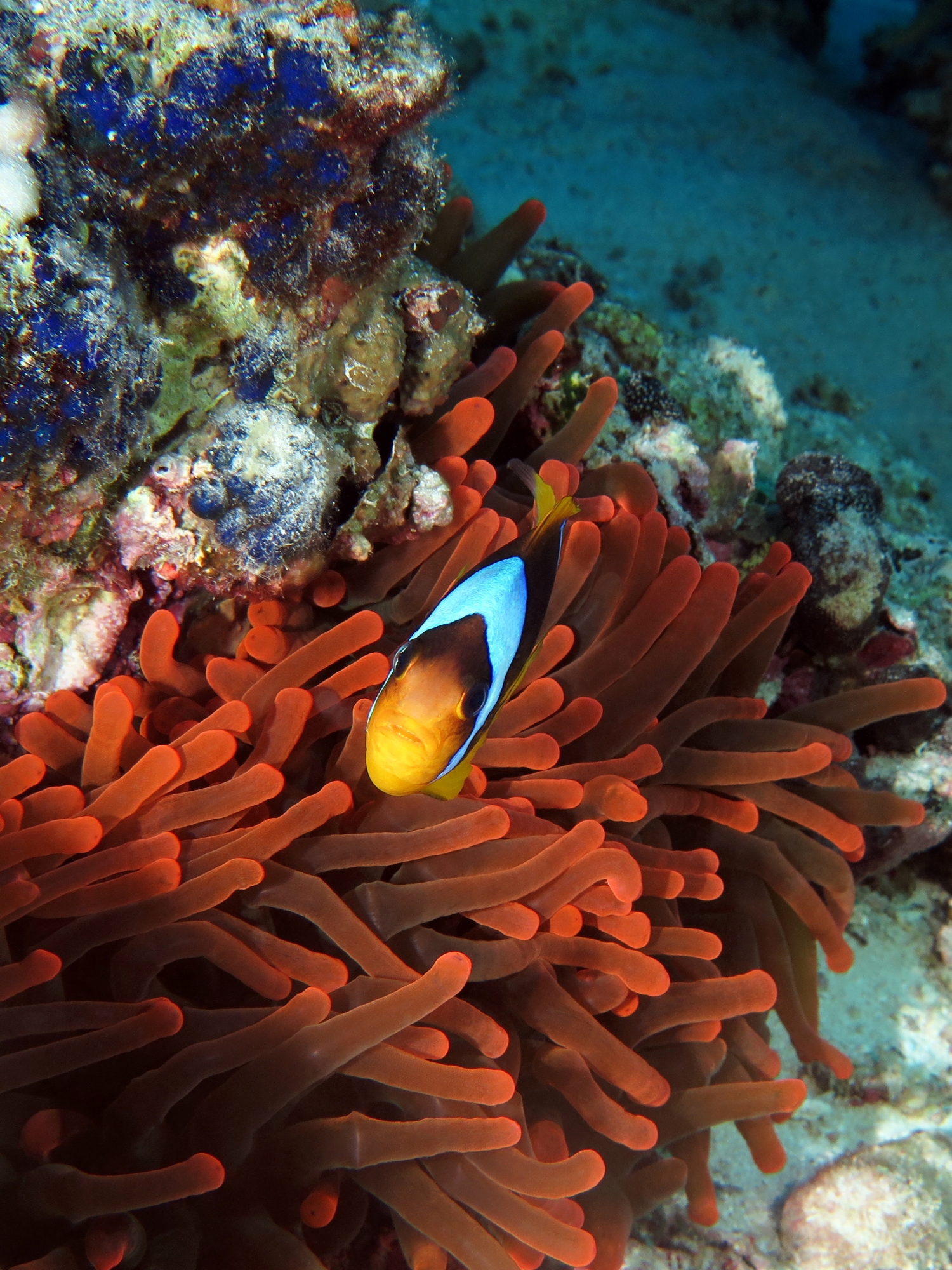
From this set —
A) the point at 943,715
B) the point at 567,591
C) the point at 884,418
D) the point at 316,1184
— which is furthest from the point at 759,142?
the point at 316,1184

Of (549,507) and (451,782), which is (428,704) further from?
(549,507)

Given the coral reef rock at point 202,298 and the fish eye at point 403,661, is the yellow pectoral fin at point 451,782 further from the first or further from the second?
the coral reef rock at point 202,298

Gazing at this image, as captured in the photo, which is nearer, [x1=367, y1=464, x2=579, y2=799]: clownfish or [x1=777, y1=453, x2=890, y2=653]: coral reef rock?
[x1=367, y1=464, x2=579, y2=799]: clownfish

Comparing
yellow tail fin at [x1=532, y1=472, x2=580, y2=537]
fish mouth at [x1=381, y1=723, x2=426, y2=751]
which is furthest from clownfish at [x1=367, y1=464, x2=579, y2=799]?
yellow tail fin at [x1=532, y1=472, x2=580, y2=537]

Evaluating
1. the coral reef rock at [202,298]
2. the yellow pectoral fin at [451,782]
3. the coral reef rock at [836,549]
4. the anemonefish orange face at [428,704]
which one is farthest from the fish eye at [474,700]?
the coral reef rock at [836,549]

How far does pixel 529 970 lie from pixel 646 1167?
603mm

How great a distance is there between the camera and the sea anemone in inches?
56.8

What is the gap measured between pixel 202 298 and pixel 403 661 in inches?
31.8

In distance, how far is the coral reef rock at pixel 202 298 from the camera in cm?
133

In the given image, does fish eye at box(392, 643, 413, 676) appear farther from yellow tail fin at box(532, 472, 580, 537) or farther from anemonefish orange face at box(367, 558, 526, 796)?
yellow tail fin at box(532, 472, 580, 537)

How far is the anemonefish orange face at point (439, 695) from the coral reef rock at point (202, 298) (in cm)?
50

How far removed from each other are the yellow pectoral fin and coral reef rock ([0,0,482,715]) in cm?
53

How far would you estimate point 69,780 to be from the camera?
1672mm

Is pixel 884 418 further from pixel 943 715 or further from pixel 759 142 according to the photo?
pixel 943 715
